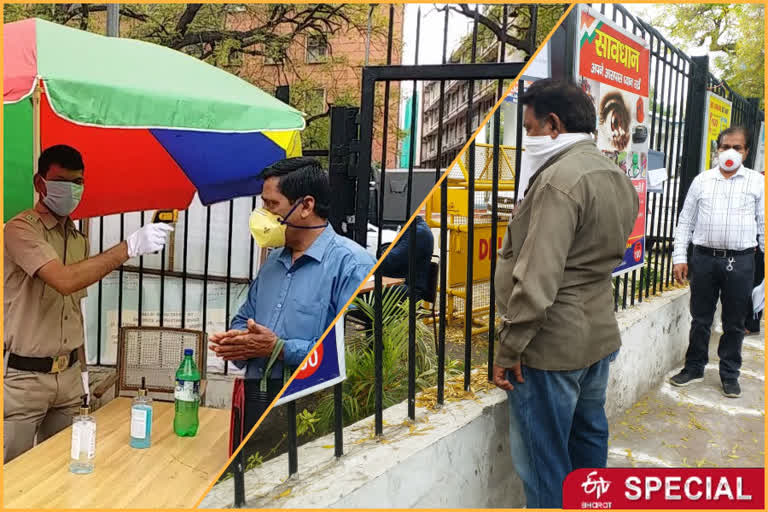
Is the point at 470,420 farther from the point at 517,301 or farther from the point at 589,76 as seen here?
the point at 589,76

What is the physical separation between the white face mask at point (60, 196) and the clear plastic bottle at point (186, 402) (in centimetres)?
88

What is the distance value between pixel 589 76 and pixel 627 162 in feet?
2.52

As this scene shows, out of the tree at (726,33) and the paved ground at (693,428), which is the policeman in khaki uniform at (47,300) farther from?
the tree at (726,33)

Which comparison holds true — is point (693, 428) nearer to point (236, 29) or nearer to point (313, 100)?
point (236, 29)

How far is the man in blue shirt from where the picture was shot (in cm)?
227

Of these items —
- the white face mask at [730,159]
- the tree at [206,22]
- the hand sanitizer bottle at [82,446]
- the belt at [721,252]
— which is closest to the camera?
the hand sanitizer bottle at [82,446]

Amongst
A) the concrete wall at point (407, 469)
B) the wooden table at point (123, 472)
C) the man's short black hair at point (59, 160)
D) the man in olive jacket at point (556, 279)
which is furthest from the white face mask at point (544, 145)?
the man's short black hair at point (59, 160)

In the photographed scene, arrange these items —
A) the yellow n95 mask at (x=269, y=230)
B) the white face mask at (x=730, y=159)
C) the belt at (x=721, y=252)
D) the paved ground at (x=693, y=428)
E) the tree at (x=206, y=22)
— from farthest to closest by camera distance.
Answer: the tree at (x=206, y=22) → the belt at (x=721, y=252) → the white face mask at (x=730, y=159) → the paved ground at (x=693, y=428) → the yellow n95 mask at (x=269, y=230)

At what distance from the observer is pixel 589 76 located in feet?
9.72

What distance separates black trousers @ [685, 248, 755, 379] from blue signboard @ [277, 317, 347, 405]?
3289 millimetres

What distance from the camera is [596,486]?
2244 millimetres

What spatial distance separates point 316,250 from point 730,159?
2.96 meters

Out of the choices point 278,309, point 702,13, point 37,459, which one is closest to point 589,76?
point 278,309

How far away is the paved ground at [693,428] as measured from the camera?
10.6ft
